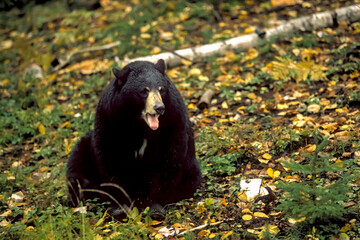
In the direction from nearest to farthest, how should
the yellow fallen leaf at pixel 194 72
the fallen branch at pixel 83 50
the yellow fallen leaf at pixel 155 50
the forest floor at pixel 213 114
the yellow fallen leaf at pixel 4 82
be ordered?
the forest floor at pixel 213 114
the yellow fallen leaf at pixel 194 72
the yellow fallen leaf at pixel 155 50
the yellow fallen leaf at pixel 4 82
the fallen branch at pixel 83 50

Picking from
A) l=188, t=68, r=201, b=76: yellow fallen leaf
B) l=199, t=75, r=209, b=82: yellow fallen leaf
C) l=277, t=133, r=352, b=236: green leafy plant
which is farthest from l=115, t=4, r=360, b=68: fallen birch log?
l=277, t=133, r=352, b=236: green leafy plant

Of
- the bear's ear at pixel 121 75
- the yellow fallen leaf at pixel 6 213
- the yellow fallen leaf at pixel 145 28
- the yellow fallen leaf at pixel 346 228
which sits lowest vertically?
the yellow fallen leaf at pixel 6 213

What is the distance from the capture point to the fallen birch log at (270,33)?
8367 millimetres

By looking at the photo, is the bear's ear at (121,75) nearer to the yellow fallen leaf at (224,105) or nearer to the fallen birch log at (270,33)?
the yellow fallen leaf at (224,105)

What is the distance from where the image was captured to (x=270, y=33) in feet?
27.8

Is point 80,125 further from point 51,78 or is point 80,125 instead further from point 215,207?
point 215,207

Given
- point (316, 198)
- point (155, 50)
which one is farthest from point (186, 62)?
point (316, 198)

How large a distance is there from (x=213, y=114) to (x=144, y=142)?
2.45m

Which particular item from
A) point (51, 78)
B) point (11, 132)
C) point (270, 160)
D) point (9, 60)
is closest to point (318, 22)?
point (270, 160)

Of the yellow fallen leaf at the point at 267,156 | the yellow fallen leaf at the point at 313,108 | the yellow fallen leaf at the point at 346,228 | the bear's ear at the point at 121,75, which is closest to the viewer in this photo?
the yellow fallen leaf at the point at 346,228

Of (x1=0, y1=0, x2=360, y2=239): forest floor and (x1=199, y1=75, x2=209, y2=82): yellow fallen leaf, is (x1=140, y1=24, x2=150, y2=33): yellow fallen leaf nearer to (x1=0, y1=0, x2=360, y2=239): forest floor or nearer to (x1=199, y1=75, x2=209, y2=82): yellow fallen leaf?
(x1=0, y1=0, x2=360, y2=239): forest floor

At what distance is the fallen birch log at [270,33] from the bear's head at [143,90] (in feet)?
13.5

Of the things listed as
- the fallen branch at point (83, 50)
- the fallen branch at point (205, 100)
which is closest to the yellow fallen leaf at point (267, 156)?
the fallen branch at point (205, 100)

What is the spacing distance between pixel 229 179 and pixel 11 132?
403 centimetres
